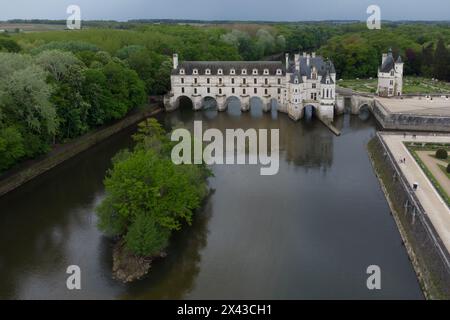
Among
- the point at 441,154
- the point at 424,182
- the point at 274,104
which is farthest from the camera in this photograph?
the point at 274,104

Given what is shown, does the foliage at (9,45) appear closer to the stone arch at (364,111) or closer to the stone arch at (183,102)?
the stone arch at (183,102)

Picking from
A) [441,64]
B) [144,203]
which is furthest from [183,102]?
[144,203]

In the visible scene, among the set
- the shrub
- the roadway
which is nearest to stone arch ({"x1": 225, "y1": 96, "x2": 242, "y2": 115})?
the roadway

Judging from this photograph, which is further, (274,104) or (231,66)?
(274,104)

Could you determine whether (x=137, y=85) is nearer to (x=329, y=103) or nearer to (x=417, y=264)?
(x=329, y=103)

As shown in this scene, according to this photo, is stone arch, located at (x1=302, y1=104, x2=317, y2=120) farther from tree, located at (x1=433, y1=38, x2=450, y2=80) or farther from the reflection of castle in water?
tree, located at (x1=433, y1=38, x2=450, y2=80)

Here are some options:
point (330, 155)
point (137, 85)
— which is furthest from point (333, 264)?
point (137, 85)

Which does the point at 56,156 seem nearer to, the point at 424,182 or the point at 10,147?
the point at 10,147
